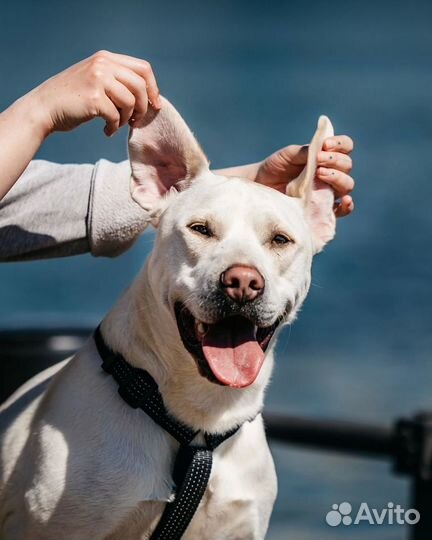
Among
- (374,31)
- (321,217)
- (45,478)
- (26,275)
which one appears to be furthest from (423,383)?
(374,31)

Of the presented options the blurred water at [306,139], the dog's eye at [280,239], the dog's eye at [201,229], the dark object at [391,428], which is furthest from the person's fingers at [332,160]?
the dark object at [391,428]

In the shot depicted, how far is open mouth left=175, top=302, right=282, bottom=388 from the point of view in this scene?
3150mm

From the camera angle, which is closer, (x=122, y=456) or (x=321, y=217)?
(x=122, y=456)

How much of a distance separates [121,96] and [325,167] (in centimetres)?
70

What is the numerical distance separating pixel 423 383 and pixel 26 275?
10.4 ft

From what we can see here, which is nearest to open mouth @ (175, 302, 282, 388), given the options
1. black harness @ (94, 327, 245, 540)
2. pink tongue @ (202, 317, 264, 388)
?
pink tongue @ (202, 317, 264, 388)

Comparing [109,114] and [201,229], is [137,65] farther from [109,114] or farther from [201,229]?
[201,229]

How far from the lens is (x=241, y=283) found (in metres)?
3.12

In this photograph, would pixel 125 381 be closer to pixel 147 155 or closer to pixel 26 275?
pixel 147 155

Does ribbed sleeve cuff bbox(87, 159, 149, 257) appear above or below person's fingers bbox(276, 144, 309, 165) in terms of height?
below

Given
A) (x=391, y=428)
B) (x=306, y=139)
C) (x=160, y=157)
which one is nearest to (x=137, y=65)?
(x=160, y=157)

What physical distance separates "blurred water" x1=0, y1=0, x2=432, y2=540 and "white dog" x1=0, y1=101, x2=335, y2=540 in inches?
23.2

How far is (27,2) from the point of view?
49.7ft

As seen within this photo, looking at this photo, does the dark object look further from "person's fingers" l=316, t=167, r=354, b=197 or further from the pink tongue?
the pink tongue
